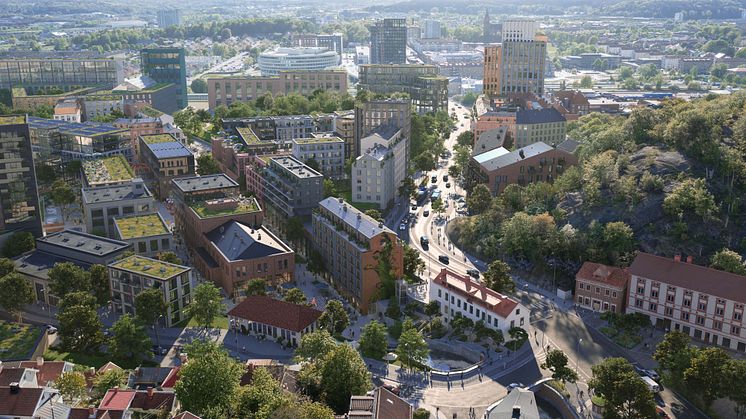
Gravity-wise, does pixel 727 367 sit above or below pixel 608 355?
above

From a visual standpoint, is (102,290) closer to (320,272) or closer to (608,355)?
(320,272)

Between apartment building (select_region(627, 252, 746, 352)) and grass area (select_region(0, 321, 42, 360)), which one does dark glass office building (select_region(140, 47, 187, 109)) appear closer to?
grass area (select_region(0, 321, 42, 360))

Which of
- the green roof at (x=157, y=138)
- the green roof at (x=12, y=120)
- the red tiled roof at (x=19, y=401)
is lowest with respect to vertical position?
the red tiled roof at (x=19, y=401)

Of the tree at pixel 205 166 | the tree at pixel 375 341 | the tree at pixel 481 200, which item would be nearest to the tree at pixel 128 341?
the tree at pixel 375 341

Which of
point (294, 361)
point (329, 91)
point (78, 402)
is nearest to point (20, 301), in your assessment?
point (78, 402)

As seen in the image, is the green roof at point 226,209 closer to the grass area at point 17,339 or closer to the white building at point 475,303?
the grass area at point 17,339
